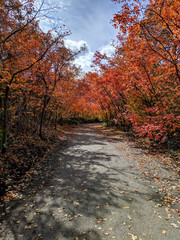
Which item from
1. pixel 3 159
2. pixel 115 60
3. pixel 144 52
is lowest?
pixel 3 159

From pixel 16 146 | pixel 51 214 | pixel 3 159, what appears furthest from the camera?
pixel 16 146

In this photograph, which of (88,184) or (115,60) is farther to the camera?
(115,60)

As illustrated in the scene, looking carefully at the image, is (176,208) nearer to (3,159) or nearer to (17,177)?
(17,177)

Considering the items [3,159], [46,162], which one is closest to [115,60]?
[46,162]

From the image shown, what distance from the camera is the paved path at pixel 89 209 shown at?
3.27m

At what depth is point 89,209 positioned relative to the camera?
404 cm

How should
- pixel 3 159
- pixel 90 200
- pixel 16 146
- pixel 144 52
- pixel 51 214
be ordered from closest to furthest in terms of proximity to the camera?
pixel 51 214 → pixel 90 200 → pixel 3 159 → pixel 144 52 → pixel 16 146

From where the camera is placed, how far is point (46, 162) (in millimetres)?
7828

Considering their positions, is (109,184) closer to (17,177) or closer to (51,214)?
(51,214)

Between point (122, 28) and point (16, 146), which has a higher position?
point (122, 28)

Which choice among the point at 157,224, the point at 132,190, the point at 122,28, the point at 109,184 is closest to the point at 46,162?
the point at 109,184

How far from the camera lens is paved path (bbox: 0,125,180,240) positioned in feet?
10.7

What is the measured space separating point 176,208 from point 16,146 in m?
8.17

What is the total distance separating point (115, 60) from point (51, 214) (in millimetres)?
11109
